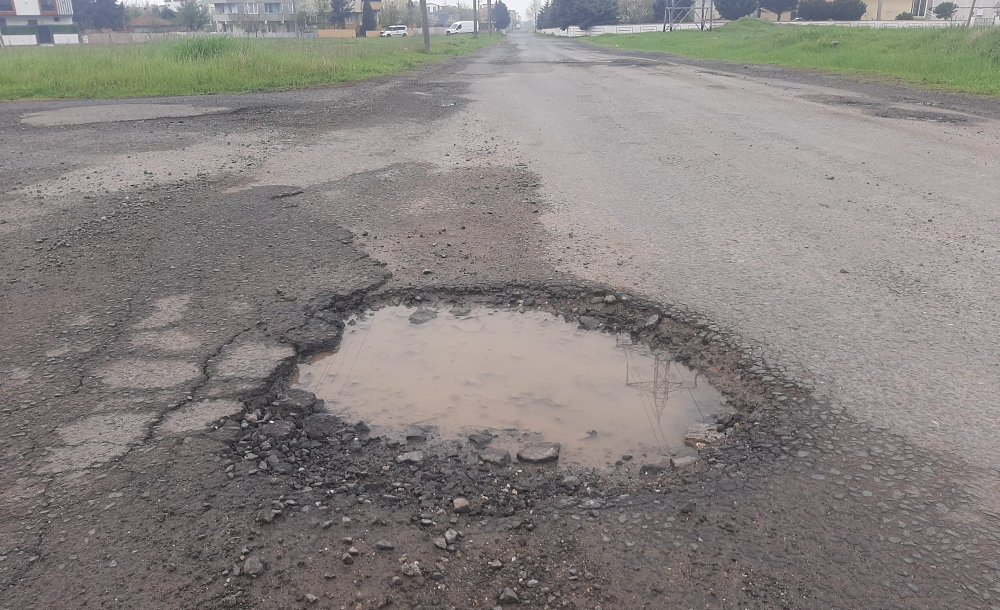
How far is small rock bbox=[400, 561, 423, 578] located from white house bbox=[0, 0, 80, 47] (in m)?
87.2

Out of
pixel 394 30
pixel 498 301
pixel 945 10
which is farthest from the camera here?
pixel 394 30

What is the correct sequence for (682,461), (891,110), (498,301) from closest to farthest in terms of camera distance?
(682,461), (498,301), (891,110)

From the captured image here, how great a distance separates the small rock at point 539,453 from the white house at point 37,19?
8681 cm

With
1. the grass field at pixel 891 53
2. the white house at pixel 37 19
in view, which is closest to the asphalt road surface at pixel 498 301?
the grass field at pixel 891 53

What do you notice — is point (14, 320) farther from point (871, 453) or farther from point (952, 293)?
point (952, 293)

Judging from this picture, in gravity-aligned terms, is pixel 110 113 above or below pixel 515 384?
above

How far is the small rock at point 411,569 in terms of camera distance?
2.07 meters

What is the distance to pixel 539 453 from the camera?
277cm

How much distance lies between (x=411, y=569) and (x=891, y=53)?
21.8 m

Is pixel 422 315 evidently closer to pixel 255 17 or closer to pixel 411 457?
pixel 411 457

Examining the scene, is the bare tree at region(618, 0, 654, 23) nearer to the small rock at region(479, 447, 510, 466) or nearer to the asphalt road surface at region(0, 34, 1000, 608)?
the asphalt road surface at region(0, 34, 1000, 608)

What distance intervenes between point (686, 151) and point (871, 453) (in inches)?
242

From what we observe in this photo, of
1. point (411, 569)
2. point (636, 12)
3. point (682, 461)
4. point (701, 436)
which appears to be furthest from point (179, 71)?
point (636, 12)

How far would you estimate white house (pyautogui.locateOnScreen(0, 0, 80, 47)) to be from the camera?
74.1 meters
